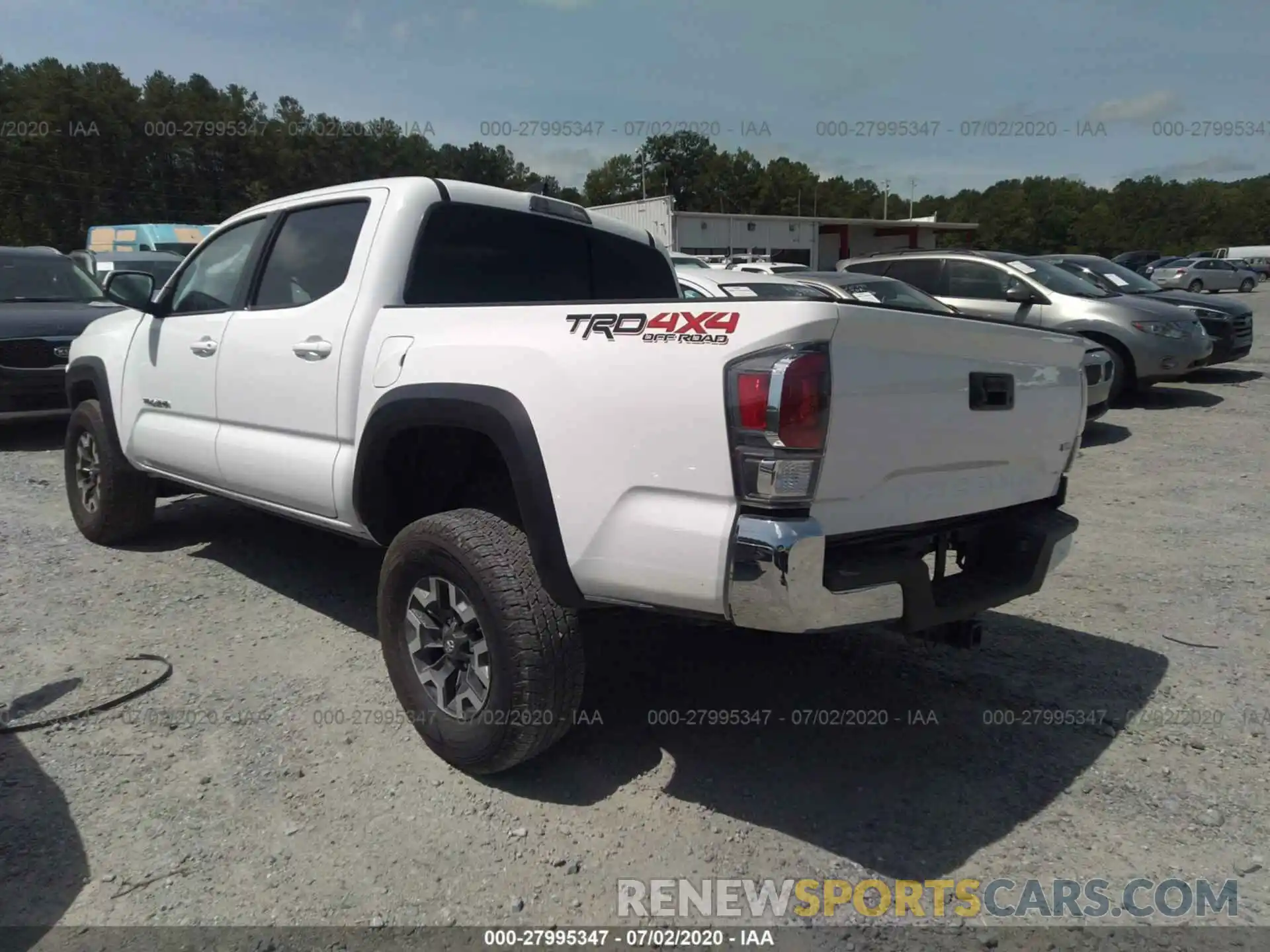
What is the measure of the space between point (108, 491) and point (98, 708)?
2.14m

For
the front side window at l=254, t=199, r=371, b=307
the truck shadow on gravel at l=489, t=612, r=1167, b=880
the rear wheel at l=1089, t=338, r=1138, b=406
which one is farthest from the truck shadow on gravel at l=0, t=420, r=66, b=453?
the rear wheel at l=1089, t=338, r=1138, b=406

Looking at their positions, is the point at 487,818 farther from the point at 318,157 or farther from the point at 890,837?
the point at 318,157

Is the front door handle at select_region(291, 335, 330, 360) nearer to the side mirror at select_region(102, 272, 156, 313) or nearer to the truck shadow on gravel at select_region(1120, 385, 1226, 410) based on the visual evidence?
the side mirror at select_region(102, 272, 156, 313)

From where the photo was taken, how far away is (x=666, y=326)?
8.07 ft

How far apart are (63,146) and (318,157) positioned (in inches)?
493

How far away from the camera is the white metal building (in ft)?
119

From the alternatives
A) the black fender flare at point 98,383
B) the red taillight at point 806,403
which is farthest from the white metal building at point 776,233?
the red taillight at point 806,403

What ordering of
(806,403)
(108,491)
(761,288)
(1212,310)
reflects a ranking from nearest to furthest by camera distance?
(806,403), (108,491), (761,288), (1212,310)

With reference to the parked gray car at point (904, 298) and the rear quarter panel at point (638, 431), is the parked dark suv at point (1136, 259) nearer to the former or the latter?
the parked gray car at point (904, 298)

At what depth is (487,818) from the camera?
285 cm

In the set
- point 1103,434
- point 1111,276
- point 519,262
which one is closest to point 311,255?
point 519,262

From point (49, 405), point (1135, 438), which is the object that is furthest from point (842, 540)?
point (49, 405)

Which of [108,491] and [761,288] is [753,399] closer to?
[108,491]

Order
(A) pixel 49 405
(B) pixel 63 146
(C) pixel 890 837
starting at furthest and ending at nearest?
(B) pixel 63 146 < (A) pixel 49 405 < (C) pixel 890 837
